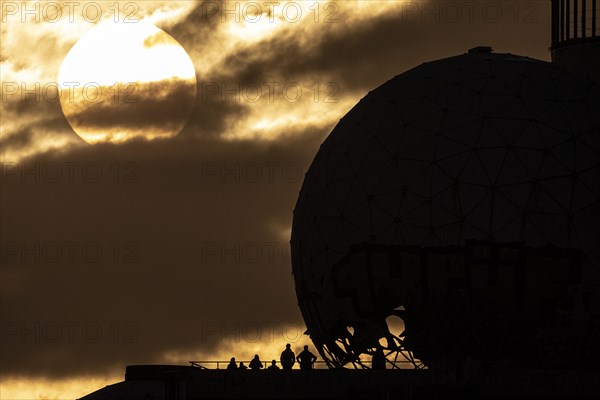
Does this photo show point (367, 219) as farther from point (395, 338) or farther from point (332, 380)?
point (332, 380)

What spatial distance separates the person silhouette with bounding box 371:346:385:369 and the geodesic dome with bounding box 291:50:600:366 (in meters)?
0.33

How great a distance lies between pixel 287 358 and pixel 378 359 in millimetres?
4286

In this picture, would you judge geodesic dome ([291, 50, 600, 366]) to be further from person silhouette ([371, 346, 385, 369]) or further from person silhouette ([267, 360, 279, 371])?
person silhouette ([267, 360, 279, 371])

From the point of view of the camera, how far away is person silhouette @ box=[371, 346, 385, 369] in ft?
323

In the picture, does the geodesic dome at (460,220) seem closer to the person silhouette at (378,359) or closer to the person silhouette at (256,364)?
the person silhouette at (378,359)

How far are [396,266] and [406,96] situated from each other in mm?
9109

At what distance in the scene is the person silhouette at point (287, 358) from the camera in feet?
318

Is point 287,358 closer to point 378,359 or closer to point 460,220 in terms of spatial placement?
point 378,359

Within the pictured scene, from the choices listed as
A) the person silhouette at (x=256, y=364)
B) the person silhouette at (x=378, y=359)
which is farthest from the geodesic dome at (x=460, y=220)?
the person silhouette at (x=256, y=364)

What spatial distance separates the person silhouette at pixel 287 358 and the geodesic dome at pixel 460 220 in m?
4.20

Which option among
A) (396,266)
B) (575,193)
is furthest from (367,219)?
(575,193)

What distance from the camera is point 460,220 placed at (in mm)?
98562

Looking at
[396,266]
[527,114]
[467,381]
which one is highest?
[527,114]

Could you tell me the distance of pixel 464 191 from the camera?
9894 centimetres
